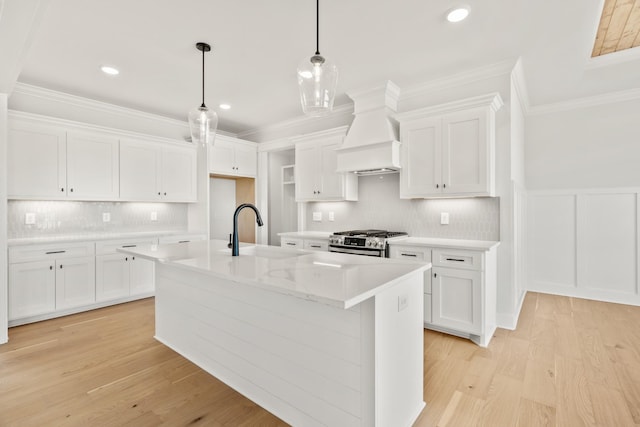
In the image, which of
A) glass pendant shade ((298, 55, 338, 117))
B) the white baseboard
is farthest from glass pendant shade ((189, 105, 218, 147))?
the white baseboard

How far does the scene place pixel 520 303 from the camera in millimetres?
3953

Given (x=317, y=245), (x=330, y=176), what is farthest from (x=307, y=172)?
(x=317, y=245)

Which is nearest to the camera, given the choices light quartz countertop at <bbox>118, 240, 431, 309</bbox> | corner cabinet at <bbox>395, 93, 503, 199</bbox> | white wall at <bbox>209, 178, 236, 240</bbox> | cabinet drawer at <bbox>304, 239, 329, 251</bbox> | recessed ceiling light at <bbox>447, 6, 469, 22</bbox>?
light quartz countertop at <bbox>118, 240, 431, 309</bbox>

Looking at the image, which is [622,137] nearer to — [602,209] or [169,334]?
[602,209]

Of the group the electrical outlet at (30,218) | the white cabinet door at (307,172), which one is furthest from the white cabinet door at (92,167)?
the white cabinet door at (307,172)

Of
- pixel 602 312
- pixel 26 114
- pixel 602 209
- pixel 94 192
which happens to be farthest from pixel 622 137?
pixel 26 114

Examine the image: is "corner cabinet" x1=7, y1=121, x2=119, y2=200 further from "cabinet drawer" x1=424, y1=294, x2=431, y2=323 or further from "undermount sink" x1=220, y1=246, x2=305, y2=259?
"cabinet drawer" x1=424, y1=294, x2=431, y2=323

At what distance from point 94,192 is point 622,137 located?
23.0ft

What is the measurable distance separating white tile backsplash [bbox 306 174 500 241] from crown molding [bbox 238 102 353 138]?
1.06m

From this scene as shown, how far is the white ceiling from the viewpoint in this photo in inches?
92.6

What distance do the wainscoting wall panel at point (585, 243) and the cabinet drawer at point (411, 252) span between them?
256 cm

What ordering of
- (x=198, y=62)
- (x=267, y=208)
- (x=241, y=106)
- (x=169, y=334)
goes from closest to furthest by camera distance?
(x=169, y=334), (x=198, y=62), (x=241, y=106), (x=267, y=208)

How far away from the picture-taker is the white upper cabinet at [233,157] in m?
5.05

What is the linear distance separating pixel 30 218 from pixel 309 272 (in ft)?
13.4
